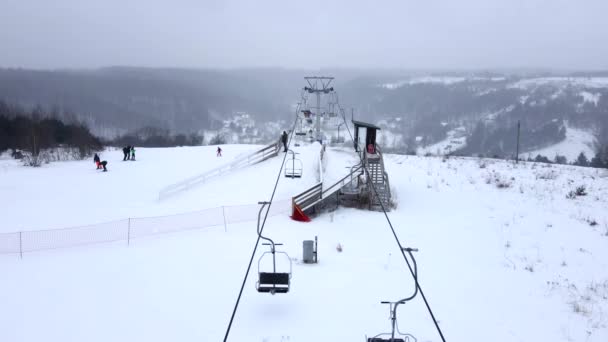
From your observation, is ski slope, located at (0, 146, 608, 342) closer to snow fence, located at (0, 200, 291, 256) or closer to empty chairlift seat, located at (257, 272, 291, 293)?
snow fence, located at (0, 200, 291, 256)

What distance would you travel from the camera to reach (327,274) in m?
12.0

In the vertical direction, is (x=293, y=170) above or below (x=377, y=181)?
above

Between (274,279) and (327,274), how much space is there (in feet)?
10.0

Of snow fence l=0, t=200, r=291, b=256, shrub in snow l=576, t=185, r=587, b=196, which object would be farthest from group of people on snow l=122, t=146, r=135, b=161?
shrub in snow l=576, t=185, r=587, b=196

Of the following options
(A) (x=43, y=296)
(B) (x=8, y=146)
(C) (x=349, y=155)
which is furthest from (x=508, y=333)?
(B) (x=8, y=146)

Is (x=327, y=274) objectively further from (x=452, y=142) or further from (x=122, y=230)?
(x=452, y=142)

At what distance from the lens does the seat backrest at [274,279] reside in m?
9.27

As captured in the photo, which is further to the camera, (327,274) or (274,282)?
(327,274)

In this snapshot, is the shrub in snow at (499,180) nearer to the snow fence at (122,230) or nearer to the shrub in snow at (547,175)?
the shrub in snow at (547,175)

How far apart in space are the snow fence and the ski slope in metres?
0.56

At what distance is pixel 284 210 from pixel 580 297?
11079 millimetres

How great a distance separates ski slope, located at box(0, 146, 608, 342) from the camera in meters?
9.32

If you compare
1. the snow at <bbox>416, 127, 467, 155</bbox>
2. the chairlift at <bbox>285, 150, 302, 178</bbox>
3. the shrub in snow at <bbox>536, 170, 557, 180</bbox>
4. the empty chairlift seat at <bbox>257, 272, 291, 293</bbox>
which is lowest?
the snow at <bbox>416, 127, 467, 155</bbox>

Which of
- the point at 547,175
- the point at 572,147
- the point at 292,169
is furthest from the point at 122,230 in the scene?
the point at 572,147
